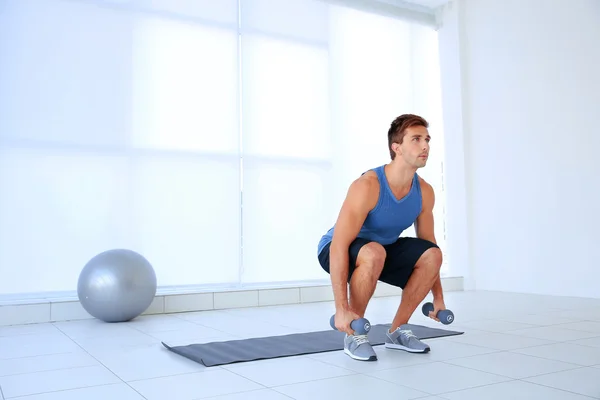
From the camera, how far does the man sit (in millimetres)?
2225

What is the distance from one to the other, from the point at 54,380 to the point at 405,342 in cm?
134

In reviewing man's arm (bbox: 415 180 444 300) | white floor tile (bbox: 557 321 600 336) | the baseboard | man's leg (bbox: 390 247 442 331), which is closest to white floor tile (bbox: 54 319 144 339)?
the baseboard

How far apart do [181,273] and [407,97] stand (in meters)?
2.78

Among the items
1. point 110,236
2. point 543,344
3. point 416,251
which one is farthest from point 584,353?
point 110,236

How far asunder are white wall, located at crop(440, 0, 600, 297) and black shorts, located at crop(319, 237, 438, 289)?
251cm

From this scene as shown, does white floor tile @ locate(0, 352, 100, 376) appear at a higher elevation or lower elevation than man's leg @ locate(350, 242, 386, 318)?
lower

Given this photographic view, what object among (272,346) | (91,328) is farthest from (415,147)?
(91,328)

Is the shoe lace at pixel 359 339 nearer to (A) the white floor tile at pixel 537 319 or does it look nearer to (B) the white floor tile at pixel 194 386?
(B) the white floor tile at pixel 194 386

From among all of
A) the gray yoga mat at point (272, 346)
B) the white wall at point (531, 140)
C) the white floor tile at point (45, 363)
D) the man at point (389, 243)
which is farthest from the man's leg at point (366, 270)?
the white wall at point (531, 140)

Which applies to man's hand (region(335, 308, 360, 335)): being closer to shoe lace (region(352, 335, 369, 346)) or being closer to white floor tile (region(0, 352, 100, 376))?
shoe lace (region(352, 335, 369, 346))

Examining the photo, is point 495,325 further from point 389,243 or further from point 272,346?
point 272,346

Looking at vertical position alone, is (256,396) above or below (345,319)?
below

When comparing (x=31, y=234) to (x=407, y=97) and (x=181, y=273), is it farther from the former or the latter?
(x=407, y=97)

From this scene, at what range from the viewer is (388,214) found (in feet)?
7.51
